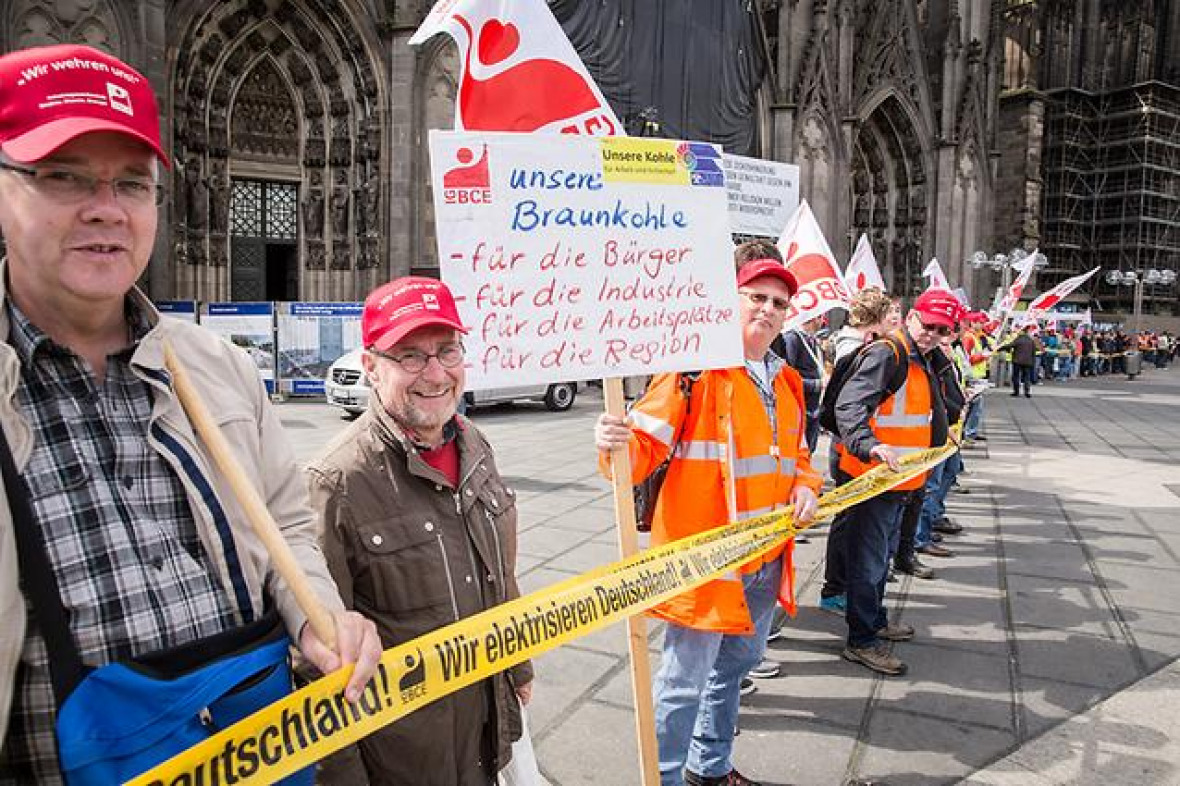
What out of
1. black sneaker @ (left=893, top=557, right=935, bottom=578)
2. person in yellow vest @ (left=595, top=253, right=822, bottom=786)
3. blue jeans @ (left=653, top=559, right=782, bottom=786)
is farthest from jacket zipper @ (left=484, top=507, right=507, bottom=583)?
black sneaker @ (left=893, top=557, right=935, bottom=578)

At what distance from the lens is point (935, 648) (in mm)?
4340

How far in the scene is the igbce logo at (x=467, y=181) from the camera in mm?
2105

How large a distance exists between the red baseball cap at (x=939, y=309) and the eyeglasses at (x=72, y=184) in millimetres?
4189

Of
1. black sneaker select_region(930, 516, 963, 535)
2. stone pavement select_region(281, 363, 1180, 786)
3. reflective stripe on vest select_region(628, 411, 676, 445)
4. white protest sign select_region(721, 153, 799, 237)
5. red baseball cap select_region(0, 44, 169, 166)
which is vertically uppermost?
white protest sign select_region(721, 153, 799, 237)

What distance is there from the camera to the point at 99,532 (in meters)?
1.18

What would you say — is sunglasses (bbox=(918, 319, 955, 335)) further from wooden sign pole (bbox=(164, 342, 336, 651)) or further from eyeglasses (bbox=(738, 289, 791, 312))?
wooden sign pole (bbox=(164, 342, 336, 651))

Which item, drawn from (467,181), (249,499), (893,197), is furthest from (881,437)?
(893,197)

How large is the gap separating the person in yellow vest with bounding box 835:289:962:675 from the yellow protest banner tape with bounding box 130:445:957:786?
124 cm

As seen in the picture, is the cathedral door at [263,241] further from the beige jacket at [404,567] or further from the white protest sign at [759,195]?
the beige jacket at [404,567]

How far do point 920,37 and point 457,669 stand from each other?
109 feet

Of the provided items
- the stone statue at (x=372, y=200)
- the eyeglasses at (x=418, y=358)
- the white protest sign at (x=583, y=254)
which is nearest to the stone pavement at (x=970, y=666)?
the white protest sign at (x=583, y=254)

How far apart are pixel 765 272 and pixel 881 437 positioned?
2375 millimetres

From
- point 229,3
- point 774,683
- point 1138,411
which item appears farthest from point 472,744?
point 1138,411

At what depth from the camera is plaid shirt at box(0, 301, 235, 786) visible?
1.13 meters
